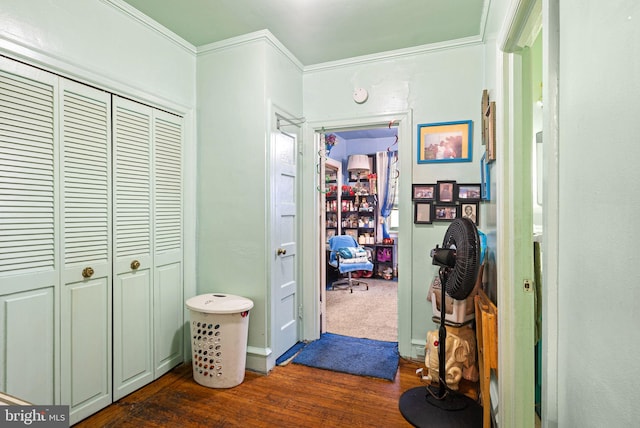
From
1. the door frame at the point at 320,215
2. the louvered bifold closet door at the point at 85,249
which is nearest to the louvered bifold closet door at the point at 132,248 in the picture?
the louvered bifold closet door at the point at 85,249

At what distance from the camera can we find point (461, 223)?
1851mm

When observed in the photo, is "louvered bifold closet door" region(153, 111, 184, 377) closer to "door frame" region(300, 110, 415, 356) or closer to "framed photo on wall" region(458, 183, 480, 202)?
"door frame" region(300, 110, 415, 356)

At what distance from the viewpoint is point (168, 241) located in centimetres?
258

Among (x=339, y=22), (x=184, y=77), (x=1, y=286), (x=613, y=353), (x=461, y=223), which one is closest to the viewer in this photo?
(x=613, y=353)

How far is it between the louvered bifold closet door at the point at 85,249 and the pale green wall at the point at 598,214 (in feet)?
7.71

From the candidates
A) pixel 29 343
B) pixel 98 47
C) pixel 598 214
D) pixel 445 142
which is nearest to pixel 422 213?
pixel 445 142

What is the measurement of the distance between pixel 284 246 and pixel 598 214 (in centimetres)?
249

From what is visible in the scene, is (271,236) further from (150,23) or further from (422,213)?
(150,23)

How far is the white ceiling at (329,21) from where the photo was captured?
2.22m

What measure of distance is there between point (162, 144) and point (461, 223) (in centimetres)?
223

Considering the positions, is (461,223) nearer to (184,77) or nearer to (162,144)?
(162,144)

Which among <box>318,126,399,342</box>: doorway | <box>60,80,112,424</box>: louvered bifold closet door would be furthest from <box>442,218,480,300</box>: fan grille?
<box>318,126,399,342</box>: doorway

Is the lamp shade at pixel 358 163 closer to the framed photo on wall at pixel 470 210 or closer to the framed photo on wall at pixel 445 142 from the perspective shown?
the framed photo on wall at pixel 445 142

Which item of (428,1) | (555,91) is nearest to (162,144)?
(428,1)
